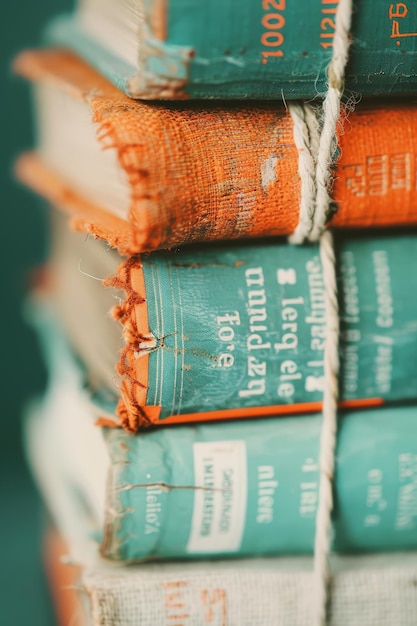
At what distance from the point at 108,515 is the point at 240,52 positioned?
290 mm

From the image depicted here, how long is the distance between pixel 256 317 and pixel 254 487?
11 centimetres

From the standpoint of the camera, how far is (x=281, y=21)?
403mm

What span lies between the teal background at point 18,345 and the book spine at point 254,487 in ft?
1.33

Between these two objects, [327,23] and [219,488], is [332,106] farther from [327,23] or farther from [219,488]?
[219,488]

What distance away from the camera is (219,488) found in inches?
18.3

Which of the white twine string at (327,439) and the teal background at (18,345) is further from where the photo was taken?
the teal background at (18,345)

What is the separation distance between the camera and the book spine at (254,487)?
0.46 metres

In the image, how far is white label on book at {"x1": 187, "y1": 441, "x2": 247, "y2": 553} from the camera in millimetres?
464

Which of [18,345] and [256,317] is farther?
[18,345]

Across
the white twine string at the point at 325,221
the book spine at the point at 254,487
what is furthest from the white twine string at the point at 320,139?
the book spine at the point at 254,487

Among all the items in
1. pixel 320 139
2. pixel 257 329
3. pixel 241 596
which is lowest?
pixel 241 596

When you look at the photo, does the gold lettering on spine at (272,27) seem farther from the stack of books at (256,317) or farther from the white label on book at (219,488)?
the white label on book at (219,488)

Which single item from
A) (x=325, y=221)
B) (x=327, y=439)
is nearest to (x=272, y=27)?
(x=325, y=221)

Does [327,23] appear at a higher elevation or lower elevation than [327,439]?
higher
